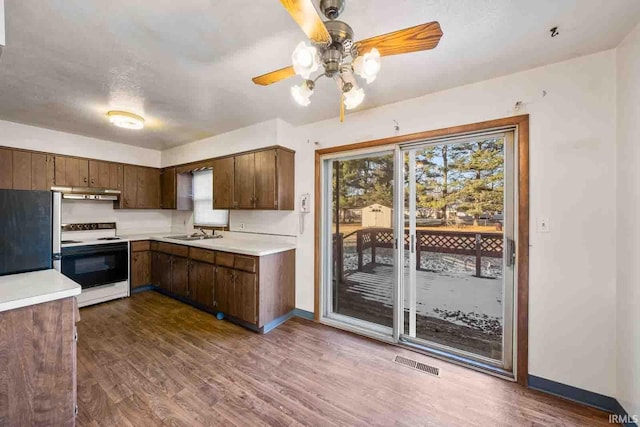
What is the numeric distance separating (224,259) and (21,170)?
287 centimetres

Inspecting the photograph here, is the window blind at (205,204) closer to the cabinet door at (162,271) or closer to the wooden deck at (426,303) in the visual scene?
the cabinet door at (162,271)

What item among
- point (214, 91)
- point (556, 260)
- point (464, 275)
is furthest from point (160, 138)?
point (556, 260)

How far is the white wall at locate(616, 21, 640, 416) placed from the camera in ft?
4.79

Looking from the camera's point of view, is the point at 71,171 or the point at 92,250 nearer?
the point at 92,250

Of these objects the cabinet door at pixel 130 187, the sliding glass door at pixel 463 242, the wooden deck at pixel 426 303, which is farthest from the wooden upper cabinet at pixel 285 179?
the cabinet door at pixel 130 187

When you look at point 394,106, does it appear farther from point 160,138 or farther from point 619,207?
point 160,138

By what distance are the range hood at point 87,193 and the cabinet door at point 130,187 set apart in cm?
12

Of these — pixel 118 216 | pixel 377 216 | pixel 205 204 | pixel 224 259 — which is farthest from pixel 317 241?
pixel 118 216

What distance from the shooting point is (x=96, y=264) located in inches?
133

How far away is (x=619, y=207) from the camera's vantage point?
1.63 metres

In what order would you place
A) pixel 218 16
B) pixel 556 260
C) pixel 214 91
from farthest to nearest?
pixel 214 91 < pixel 556 260 < pixel 218 16

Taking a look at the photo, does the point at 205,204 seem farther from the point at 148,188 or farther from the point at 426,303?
the point at 426,303

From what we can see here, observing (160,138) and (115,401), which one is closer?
(115,401)

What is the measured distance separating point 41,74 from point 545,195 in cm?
412
